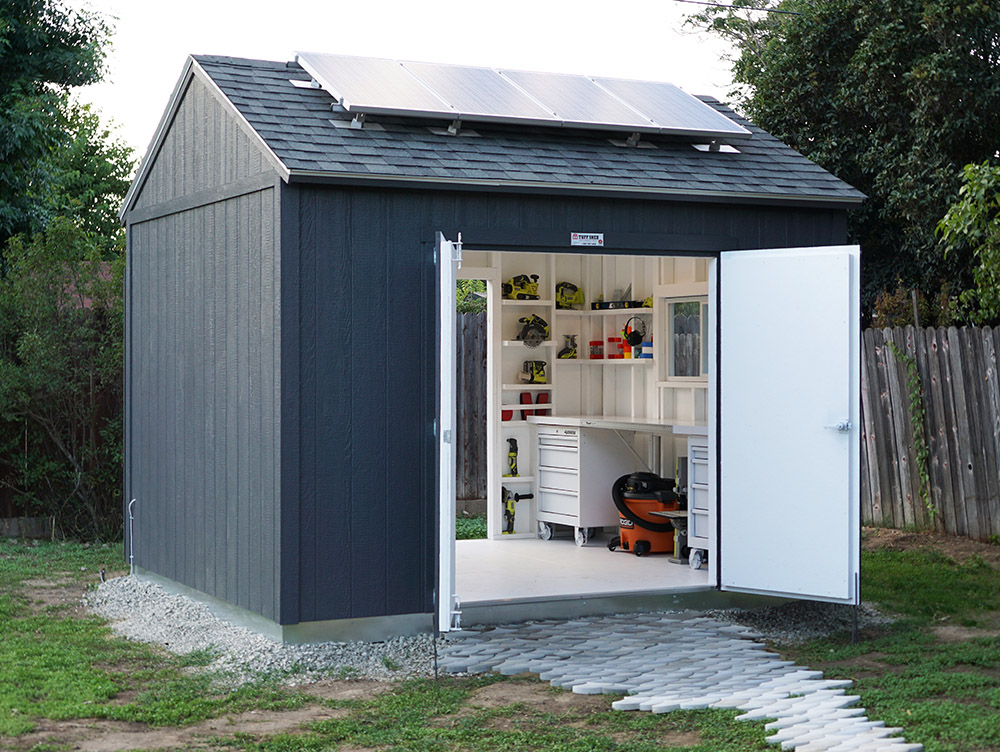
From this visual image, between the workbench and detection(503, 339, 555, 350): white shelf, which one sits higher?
detection(503, 339, 555, 350): white shelf

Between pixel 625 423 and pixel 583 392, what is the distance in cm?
144

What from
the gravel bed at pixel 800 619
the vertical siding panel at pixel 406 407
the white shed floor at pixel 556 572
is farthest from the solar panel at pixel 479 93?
the gravel bed at pixel 800 619

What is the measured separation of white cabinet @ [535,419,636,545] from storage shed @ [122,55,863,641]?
0.96m

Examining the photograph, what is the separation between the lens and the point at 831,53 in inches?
542

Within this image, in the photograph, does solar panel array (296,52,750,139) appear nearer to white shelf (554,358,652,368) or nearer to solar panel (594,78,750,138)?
solar panel (594,78,750,138)

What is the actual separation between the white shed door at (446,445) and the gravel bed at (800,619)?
2.15m

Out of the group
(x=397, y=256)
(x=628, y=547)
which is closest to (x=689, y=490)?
(x=628, y=547)

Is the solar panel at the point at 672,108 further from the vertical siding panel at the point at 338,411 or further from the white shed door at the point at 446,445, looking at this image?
the vertical siding panel at the point at 338,411

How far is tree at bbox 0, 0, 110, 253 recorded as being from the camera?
13.8m

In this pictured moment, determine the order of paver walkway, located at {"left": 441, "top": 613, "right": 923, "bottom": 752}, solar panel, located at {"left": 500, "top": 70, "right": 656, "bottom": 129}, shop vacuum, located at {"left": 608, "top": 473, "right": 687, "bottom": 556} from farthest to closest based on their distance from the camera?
shop vacuum, located at {"left": 608, "top": 473, "right": 687, "bottom": 556}, solar panel, located at {"left": 500, "top": 70, "right": 656, "bottom": 129}, paver walkway, located at {"left": 441, "top": 613, "right": 923, "bottom": 752}

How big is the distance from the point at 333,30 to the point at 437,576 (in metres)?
13.2

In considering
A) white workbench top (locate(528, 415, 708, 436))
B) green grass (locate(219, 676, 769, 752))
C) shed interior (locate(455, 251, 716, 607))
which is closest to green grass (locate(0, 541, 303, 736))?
green grass (locate(219, 676, 769, 752))

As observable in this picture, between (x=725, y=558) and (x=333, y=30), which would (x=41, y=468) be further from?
(x=333, y=30)

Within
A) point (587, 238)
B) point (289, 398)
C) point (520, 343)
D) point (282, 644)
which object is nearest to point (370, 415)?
point (289, 398)
